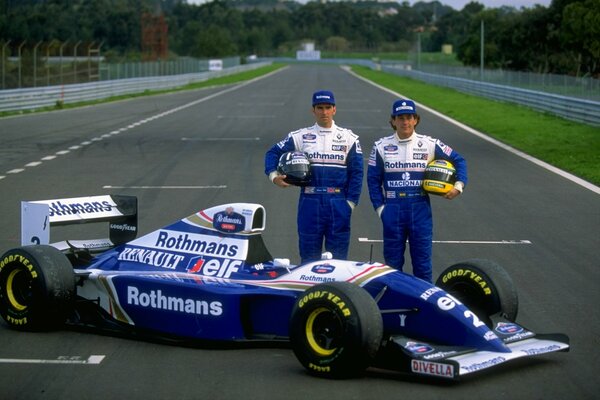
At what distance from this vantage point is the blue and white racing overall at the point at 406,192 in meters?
9.45

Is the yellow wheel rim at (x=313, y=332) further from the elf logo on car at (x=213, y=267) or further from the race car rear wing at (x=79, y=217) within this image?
the race car rear wing at (x=79, y=217)

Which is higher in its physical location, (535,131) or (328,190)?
(328,190)

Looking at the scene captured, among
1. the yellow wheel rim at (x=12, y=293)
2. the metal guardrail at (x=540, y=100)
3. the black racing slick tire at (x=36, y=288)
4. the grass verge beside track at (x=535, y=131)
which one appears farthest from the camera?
the metal guardrail at (x=540, y=100)

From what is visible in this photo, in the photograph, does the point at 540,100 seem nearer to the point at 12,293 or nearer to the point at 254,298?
the point at 12,293

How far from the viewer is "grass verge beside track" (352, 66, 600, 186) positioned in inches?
956

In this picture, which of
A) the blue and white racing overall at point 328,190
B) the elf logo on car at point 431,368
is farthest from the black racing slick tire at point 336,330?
the blue and white racing overall at point 328,190

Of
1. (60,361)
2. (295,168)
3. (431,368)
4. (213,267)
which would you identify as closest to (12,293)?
(60,361)

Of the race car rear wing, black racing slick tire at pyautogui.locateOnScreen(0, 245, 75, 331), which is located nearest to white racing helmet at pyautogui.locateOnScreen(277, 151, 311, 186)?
the race car rear wing

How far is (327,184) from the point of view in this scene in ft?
32.0

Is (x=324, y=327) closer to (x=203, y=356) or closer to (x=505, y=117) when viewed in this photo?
(x=203, y=356)

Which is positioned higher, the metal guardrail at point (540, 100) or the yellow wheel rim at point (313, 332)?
the metal guardrail at point (540, 100)

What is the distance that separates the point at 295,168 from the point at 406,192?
91 cm

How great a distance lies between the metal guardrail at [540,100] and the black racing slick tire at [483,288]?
81.6ft

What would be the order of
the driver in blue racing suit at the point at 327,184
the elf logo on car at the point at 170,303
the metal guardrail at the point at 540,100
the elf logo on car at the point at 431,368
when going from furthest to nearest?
the metal guardrail at the point at 540,100, the driver in blue racing suit at the point at 327,184, the elf logo on car at the point at 170,303, the elf logo on car at the point at 431,368
